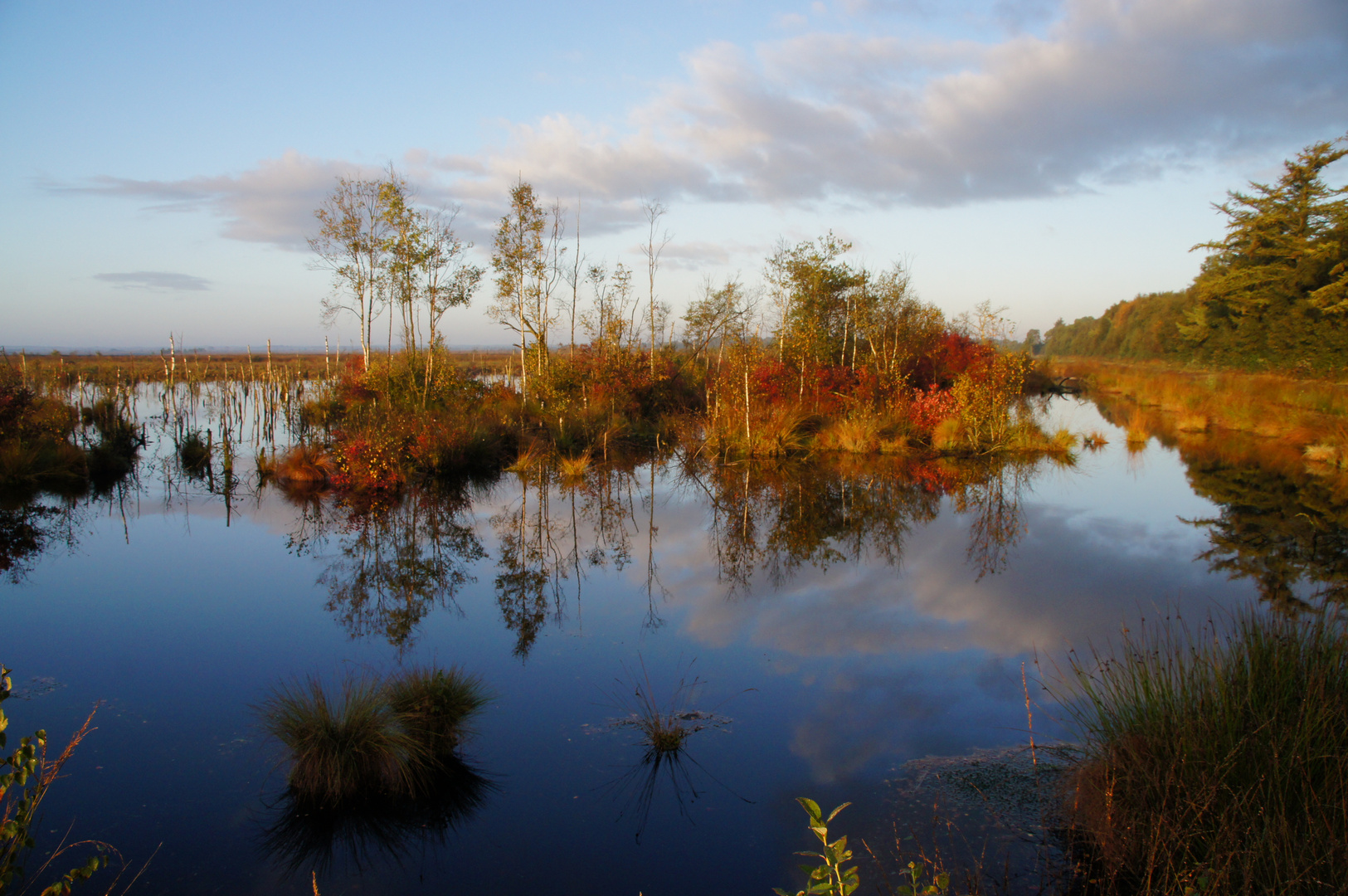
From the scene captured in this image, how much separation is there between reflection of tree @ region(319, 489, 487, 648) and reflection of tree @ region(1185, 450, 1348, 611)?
6.68 m

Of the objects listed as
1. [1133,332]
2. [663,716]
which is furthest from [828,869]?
[1133,332]

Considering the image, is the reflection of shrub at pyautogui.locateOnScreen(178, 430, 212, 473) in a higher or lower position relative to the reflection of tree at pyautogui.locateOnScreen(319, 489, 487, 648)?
higher

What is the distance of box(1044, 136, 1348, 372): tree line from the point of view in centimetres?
2753

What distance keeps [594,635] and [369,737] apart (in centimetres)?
249

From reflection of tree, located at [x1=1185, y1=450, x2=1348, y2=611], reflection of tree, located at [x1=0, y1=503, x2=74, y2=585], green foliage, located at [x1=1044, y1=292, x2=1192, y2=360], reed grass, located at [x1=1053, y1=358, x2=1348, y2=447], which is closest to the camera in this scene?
reflection of tree, located at [x1=1185, y1=450, x2=1348, y2=611]

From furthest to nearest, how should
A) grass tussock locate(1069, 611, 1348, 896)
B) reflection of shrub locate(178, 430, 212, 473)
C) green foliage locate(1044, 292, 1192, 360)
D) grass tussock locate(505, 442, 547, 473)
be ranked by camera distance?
1. green foliage locate(1044, 292, 1192, 360)
2. reflection of shrub locate(178, 430, 212, 473)
3. grass tussock locate(505, 442, 547, 473)
4. grass tussock locate(1069, 611, 1348, 896)

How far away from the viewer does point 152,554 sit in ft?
28.3

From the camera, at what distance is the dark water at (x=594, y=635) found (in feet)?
12.0

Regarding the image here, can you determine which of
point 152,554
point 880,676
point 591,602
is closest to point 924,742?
point 880,676

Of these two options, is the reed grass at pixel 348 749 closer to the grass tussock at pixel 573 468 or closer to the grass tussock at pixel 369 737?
the grass tussock at pixel 369 737

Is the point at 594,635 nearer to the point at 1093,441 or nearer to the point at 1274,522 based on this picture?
the point at 1274,522

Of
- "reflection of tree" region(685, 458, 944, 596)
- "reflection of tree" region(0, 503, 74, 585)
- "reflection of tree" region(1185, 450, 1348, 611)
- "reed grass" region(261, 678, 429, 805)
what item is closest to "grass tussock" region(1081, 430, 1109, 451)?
"reflection of tree" region(1185, 450, 1348, 611)

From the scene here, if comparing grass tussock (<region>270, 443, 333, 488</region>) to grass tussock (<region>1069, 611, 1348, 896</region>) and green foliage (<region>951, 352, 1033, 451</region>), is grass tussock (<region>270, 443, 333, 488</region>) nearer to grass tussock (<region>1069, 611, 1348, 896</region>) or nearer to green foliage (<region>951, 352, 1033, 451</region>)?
grass tussock (<region>1069, 611, 1348, 896</region>)

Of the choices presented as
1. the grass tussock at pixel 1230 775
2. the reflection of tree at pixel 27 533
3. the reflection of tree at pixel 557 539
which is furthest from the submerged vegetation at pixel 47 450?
the grass tussock at pixel 1230 775
